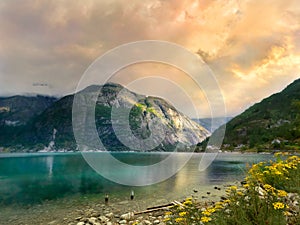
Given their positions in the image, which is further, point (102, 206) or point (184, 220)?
point (102, 206)

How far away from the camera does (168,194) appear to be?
2564 centimetres

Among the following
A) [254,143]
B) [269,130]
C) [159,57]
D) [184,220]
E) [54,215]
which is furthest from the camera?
[269,130]

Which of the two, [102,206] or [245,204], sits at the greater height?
[245,204]

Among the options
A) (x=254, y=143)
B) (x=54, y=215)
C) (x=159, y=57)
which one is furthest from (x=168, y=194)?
(x=254, y=143)

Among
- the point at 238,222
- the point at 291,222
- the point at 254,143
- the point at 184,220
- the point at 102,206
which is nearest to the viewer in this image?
the point at 238,222

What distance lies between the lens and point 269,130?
191 meters

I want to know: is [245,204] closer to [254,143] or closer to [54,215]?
[54,215]

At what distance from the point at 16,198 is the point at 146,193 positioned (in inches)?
580

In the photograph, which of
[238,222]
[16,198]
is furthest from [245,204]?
[16,198]

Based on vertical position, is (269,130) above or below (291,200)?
above

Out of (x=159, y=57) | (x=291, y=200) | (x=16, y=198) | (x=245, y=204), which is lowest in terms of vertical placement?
(x=16, y=198)

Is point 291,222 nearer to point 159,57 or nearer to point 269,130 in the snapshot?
A: point 159,57

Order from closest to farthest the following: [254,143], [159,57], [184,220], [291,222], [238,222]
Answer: [238,222] < [184,220] < [291,222] < [159,57] < [254,143]

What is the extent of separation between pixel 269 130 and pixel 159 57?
19027cm
